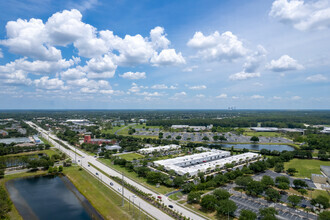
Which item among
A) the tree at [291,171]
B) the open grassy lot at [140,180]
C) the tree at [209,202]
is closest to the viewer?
the tree at [209,202]

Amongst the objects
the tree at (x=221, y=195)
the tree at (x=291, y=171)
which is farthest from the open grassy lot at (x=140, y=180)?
the tree at (x=291, y=171)

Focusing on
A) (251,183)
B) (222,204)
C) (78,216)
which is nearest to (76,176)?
(78,216)

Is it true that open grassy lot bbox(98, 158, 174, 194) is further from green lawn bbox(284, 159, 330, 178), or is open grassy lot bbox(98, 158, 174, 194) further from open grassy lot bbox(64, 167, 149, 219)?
green lawn bbox(284, 159, 330, 178)

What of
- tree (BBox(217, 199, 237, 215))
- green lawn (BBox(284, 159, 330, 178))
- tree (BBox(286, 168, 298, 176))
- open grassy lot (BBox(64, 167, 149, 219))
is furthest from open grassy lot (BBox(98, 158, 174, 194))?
green lawn (BBox(284, 159, 330, 178))

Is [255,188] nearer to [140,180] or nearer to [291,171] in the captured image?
[291,171]

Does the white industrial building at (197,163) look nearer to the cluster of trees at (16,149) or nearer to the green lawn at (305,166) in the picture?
the green lawn at (305,166)

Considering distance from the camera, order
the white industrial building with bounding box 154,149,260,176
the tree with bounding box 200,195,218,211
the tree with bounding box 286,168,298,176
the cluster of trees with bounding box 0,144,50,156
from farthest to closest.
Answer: the cluster of trees with bounding box 0,144,50,156, the tree with bounding box 286,168,298,176, the white industrial building with bounding box 154,149,260,176, the tree with bounding box 200,195,218,211

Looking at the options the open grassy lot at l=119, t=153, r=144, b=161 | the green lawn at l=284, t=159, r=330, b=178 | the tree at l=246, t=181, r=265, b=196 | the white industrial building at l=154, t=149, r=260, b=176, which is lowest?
Result: the green lawn at l=284, t=159, r=330, b=178
